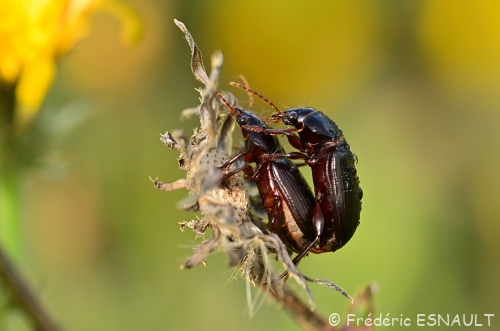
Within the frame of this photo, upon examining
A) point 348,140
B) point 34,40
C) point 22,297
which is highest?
point 34,40

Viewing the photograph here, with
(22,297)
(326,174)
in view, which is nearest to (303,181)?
(326,174)

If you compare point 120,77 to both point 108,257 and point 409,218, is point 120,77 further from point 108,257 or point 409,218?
point 409,218

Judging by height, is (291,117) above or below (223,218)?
above

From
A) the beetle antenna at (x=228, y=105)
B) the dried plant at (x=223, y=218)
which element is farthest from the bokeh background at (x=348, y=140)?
Answer: the dried plant at (x=223, y=218)

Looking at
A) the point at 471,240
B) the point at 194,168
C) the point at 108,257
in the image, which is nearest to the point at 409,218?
the point at 471,240

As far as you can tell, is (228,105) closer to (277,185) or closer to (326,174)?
(277,185)

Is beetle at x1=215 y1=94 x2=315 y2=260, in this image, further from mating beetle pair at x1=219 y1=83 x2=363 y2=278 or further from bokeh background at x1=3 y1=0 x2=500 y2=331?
bokeh background at x1=3 y1=0 x2=500 y2=331
